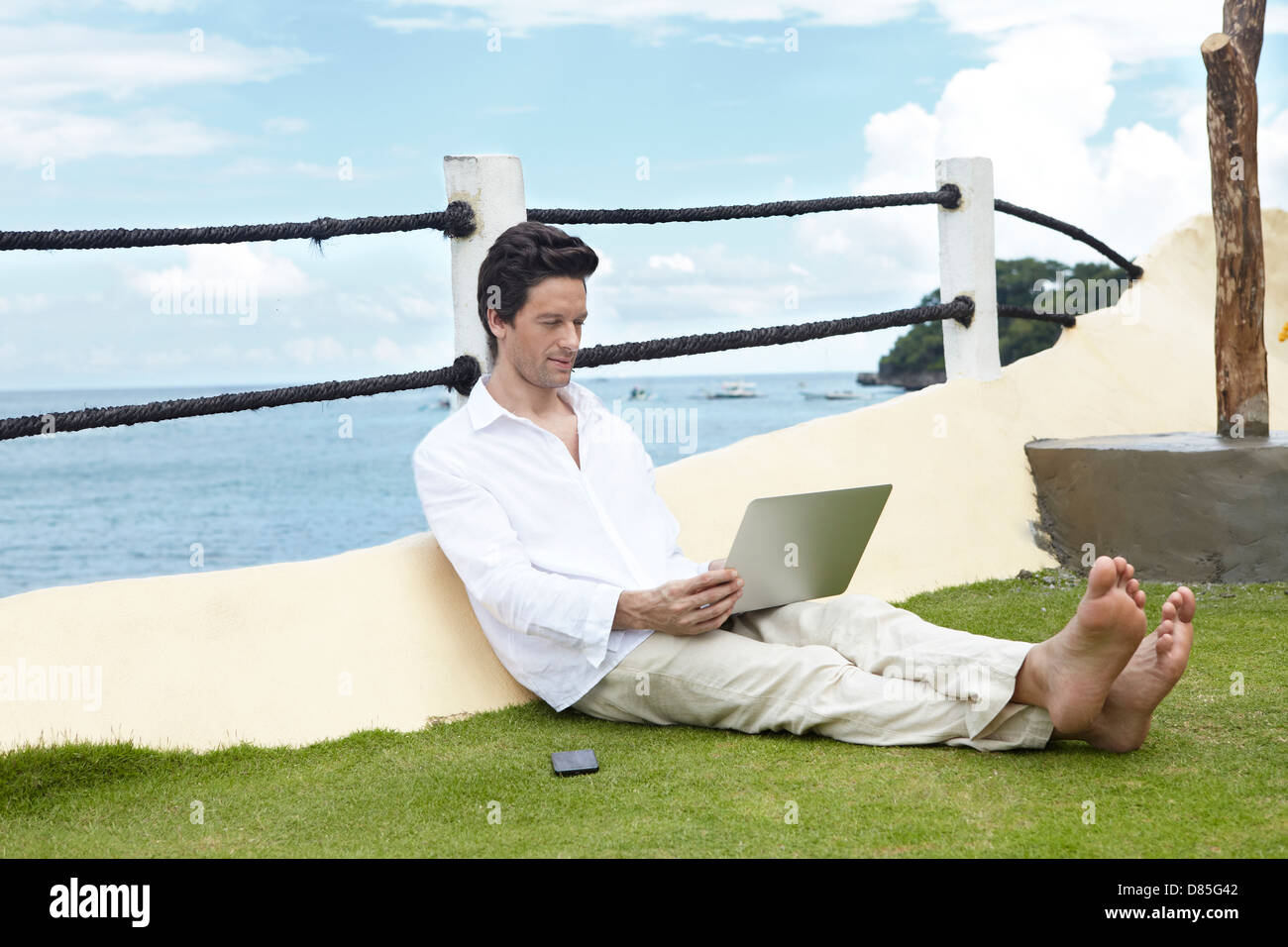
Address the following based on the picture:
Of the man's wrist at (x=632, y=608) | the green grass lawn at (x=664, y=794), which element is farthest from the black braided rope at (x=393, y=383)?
the man's wrist at (x=632, y=608)

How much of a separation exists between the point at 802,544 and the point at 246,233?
5.09ft

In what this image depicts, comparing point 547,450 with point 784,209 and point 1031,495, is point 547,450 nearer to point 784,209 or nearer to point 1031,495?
point 784,209

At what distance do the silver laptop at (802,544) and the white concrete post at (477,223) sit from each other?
3.20ft

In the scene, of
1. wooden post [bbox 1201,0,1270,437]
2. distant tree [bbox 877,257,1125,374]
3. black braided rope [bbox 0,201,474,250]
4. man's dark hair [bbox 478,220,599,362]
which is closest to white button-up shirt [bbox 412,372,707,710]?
man's dark hair [bbox 478,220,599,362]

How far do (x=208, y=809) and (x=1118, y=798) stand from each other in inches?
61.8

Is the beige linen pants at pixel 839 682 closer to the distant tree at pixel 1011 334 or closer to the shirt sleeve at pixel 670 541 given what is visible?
the shirt sleeve at pixel 670 541

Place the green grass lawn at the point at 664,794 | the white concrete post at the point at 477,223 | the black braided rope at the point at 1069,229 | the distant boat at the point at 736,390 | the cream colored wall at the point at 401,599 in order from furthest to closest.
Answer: the distant boat at the point at 736,390 → the black braided rope at the point at 1069,229 → the white concrete post at the point at 477,223 → the cream colored wall at the point at 401,599 → the green grass lawn at the point at 664,794

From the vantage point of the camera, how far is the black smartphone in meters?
2.20

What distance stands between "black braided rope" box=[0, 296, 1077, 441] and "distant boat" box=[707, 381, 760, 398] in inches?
2155

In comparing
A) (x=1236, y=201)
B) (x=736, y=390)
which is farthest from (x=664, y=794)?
(x=736, y=390)

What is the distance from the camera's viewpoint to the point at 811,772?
2.13 meters

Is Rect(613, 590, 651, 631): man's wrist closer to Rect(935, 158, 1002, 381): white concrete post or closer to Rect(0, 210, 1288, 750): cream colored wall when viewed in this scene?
Rect(0, 210, 1288, 750): cream colored wall

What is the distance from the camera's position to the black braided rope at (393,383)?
2617 mm
